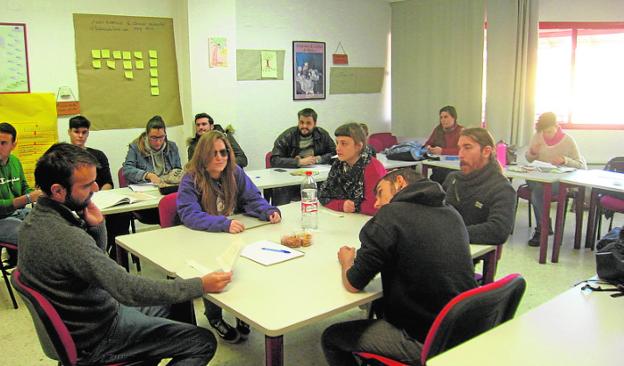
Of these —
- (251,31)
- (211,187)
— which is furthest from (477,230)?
(251,31)

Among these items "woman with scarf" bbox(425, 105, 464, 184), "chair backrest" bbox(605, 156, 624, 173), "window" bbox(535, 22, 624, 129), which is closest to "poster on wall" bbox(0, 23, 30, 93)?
"woman with scarf" bbox(425, 105, 464, 184)

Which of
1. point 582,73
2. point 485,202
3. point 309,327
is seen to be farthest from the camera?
point 582,73

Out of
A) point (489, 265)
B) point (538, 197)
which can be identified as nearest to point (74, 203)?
point (489, 265)

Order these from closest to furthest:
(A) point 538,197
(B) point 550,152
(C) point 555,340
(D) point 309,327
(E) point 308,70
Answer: (C) point 555,340 < (D) point 309,327 < (A) point 538,197 < (B) point 550,152 < (E) point 308,70

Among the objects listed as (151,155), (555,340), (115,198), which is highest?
(151,155)

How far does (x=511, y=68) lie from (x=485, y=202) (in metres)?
4.07

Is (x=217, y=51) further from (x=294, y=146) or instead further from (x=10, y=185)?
(x=10, y=185)

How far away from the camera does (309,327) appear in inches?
130

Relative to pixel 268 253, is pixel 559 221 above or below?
below

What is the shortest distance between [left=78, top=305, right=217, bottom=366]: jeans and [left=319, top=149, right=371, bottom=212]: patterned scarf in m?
1.50

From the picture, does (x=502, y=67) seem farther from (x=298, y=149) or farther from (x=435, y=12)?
(x=298, y=149)

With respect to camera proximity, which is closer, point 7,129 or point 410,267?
point 410,267

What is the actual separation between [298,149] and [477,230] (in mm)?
2967

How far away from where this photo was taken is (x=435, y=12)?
276 inches
